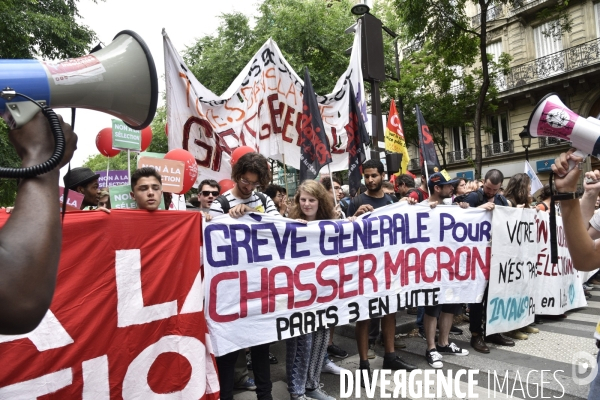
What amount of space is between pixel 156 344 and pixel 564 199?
2.65m

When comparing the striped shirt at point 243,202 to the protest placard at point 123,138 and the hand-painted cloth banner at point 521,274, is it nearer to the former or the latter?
the protest placard at point 123,138

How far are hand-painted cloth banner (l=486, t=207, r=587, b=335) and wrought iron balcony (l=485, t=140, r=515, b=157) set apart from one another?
1870 centimetres

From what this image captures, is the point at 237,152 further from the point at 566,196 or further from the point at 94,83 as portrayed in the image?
the point at 94,83

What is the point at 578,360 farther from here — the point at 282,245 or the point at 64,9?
the point at 64,9

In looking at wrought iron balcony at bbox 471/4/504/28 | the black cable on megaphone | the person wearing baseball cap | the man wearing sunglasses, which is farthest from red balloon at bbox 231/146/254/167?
wrought iron balcony at bbox 471/4/504/28

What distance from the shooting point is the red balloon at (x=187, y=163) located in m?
5.09

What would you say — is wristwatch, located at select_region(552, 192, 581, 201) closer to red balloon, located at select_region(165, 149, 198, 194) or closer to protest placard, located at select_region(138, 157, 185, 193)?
protest placard, located at select_region(138, 157, 185, 193)

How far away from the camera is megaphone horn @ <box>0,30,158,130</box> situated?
42.8 inches

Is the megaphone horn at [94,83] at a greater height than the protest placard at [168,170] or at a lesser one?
lesser

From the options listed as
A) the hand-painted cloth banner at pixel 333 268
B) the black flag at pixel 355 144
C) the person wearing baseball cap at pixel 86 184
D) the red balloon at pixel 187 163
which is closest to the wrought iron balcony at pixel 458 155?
the black flag at pixel 355 144

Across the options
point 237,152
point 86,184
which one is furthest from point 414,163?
point 86,184

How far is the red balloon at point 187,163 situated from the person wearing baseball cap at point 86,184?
96cm

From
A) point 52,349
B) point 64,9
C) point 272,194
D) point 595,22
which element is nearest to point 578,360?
point 272,194

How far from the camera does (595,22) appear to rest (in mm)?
19281
